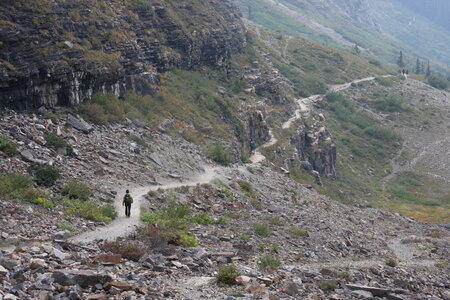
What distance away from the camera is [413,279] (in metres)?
25.2

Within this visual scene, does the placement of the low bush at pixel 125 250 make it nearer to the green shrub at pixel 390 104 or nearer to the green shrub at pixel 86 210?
the green shrub at pixel 86 210

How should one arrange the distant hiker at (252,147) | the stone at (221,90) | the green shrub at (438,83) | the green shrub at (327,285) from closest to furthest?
1. the green shrub at (327,285)
2. the distant hiker at (252,147)
3. the stone at (221,90)
4. the green shrub at (438,83)

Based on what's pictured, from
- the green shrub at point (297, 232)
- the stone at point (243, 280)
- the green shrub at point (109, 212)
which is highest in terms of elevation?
the stone at point (243, 280)

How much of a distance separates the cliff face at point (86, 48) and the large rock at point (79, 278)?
1827 cm

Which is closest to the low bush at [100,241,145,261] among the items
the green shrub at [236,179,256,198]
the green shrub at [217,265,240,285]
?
the green shrub at [217,265,240,285]

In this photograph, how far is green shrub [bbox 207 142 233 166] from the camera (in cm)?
4316

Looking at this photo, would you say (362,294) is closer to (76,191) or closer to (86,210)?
(86,210)

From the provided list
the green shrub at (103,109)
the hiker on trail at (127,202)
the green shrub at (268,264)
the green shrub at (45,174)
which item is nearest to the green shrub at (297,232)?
the green shrub at (268,264)

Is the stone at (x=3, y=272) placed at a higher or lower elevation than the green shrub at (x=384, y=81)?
higher

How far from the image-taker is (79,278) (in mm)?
14195

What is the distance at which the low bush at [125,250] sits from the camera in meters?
18.0

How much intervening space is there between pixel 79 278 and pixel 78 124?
780 inches

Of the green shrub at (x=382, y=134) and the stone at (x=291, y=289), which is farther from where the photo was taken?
the green shrub at (x=382, y=134)

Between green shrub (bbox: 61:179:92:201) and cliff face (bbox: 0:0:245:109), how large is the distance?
316 inches
